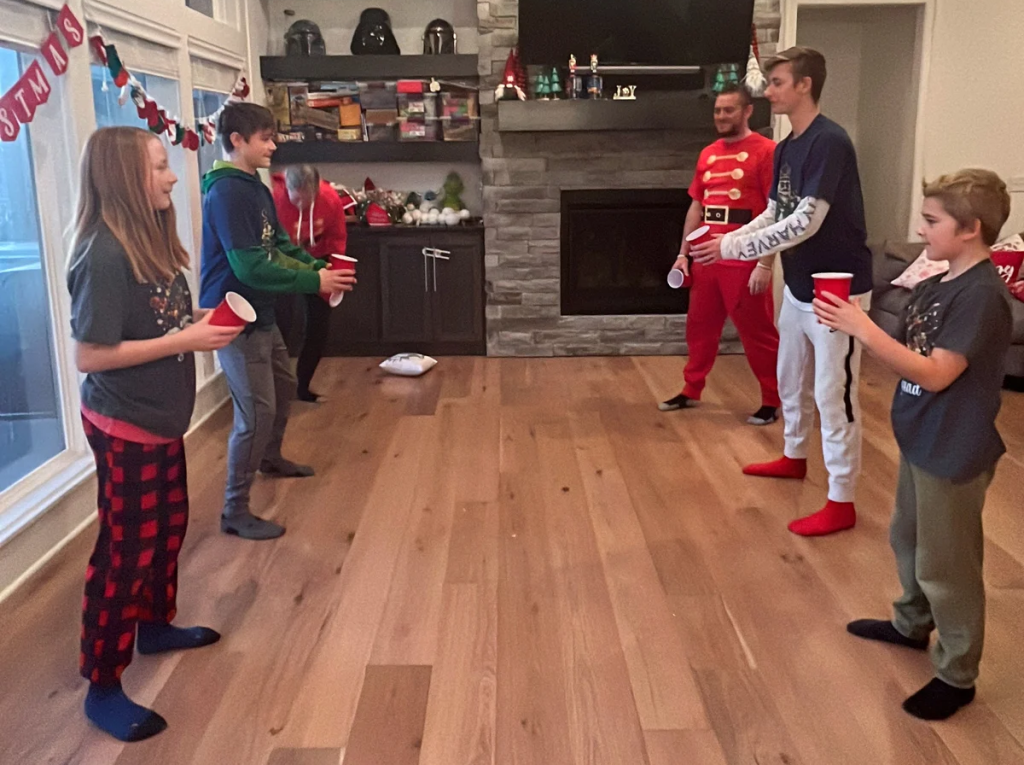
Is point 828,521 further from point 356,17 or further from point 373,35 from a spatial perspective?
point 356,17

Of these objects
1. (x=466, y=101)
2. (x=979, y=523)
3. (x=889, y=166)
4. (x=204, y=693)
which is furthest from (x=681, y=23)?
(x=204, y=693)

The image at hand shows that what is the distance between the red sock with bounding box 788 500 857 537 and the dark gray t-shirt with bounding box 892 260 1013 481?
3.52 feet

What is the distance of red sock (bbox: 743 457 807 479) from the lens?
141 inches

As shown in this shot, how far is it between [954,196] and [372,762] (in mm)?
1660

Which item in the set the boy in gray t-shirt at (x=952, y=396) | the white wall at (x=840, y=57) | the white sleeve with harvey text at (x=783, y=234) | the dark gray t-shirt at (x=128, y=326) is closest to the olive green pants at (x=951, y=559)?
the boy in gray t-shirt at (x=952, y=396)

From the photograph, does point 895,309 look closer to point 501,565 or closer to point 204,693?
point 501,565

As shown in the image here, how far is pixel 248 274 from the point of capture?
2863 mm

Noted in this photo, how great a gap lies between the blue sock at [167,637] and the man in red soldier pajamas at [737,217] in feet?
8.29

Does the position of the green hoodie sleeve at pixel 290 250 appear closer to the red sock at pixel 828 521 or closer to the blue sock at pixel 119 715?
the blue sock at pixel 119 715

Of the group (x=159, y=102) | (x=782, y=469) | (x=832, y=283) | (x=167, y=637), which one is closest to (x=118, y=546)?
(x=167, y=637)

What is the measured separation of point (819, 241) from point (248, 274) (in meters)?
1.79

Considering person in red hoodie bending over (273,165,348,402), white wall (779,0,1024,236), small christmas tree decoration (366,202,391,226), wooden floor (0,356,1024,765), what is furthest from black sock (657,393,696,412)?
white wall (779,0,1024,236)

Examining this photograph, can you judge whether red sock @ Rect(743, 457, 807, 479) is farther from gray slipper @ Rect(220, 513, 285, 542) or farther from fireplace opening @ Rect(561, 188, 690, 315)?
fireplace opening @ Rect(561, 188, 690, 315)

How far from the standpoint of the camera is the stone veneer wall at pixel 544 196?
5.61 m
